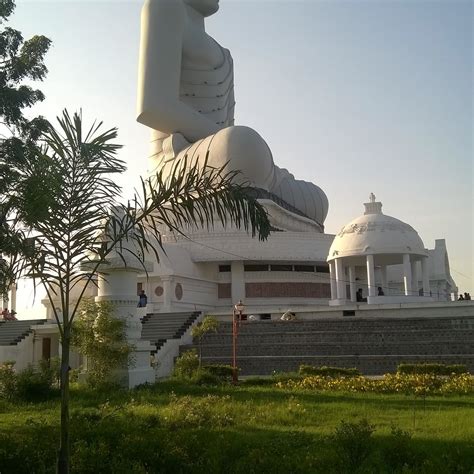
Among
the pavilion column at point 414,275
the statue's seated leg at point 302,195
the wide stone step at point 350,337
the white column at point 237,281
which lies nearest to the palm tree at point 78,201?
the wide stone step at point 350,337

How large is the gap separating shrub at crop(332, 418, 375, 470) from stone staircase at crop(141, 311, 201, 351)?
12.1 metres

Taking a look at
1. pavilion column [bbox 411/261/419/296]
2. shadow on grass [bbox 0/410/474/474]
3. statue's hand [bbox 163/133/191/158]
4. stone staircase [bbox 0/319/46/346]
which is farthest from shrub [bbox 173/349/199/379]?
statue's hand [bbox 163/133/191/158]

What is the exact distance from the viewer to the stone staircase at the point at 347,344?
54.2 feet

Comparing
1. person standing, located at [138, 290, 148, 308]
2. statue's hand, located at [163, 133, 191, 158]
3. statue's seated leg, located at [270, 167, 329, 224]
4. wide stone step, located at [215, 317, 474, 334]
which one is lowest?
wide stone step, located at [215, 317, 474, 334]

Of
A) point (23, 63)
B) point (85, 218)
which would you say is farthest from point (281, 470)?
point (23, 63)

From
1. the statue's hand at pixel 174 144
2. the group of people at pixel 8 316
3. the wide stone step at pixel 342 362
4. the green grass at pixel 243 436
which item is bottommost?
the green grass at pixel 243 436

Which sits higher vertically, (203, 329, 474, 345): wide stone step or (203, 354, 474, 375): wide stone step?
(203, 329, 474, 345): wide stone step

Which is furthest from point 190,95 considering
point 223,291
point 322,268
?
point 322,268

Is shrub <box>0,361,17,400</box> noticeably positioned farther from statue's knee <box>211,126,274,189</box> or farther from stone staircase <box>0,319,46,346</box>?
statue's knee <box>211,126,274,189</box>

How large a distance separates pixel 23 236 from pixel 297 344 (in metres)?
12.4

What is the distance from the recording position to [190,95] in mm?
35594

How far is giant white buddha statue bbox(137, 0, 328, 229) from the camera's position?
102ft

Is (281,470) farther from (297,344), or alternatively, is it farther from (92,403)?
(297,344)

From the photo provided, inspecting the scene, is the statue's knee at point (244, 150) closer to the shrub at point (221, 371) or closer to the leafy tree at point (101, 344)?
the shrub at point (221, 371)
